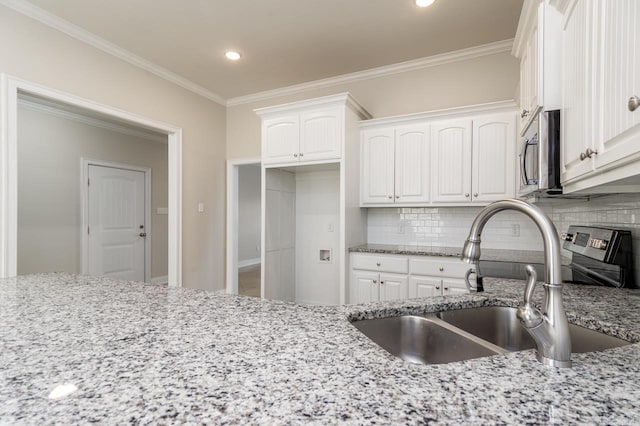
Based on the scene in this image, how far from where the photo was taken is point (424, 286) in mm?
2826

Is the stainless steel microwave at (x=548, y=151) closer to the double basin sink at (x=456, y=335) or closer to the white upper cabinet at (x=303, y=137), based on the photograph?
the double basin sink at (x=456, y=335)

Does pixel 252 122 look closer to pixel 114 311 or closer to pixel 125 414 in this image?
pixel 114 311

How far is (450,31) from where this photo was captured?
110 inches

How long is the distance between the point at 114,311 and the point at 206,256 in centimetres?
334

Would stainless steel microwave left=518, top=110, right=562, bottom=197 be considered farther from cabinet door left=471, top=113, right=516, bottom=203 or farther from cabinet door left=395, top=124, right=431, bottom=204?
cabinet door left=395, top=124, right=431, bottom=204

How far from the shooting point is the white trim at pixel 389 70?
3.05m

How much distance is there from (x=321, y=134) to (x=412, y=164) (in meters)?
0.96

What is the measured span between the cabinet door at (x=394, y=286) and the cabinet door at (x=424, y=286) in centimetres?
5

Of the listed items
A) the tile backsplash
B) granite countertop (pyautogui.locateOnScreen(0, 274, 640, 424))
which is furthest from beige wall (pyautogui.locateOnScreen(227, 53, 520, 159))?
granite countertop (pyautogui.locateOnScreen(0, 274, 640, 424))

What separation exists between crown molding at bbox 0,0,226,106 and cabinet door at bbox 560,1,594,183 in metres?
3.59

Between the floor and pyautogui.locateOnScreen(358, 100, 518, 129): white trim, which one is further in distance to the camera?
the floor

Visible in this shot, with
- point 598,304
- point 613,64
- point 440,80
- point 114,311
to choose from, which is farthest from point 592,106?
point 440,80

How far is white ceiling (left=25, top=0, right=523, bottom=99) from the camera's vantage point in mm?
2486

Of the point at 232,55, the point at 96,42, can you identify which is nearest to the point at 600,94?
the point at 232,55
